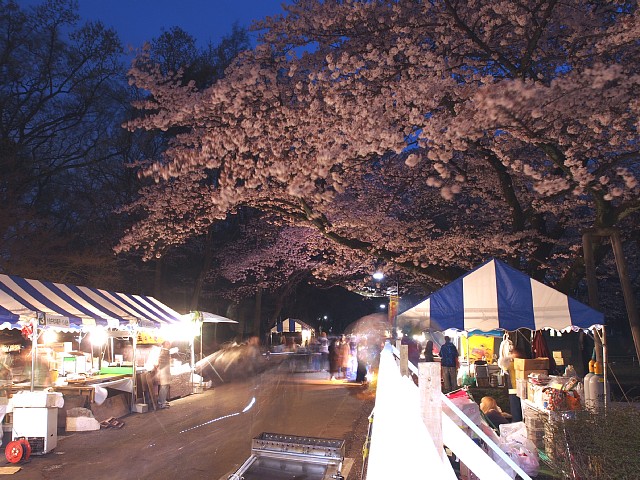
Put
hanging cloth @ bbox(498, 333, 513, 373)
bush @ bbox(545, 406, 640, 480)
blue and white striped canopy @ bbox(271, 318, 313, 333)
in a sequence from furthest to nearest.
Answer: blue and white striped canopy @ bbox(271, 318, 313, 333) < hanging cloth @ bbox(498, 333, 513, 373) < bush @ bbox(545, 406, 640, 480)

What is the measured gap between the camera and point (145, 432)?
11.5m

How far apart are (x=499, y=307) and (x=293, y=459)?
13.8ft

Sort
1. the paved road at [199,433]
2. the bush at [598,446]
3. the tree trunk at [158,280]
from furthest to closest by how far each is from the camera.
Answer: the tree trunk at [158,280], the paved road at [199,433], the bush at [598,446]

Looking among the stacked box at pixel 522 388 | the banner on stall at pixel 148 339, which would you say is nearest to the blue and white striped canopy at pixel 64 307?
Answer: the banner on stall at pixel 148 339

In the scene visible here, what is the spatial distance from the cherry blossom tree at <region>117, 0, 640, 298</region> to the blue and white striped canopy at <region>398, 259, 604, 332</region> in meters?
2.34

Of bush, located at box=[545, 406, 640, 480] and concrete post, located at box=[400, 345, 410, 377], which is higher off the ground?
concrete post, located at box=[400, 345, 410, 377]

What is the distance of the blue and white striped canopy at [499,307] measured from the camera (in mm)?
8398

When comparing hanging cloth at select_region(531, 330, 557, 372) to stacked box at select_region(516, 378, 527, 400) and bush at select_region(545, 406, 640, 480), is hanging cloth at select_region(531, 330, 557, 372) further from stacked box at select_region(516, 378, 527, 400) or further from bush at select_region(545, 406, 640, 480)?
bush at select_region(545, 406, 640, 480)

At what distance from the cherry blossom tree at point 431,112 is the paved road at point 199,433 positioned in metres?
4.72

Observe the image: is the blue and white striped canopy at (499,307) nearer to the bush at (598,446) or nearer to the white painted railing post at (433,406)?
the bush at (598,446)

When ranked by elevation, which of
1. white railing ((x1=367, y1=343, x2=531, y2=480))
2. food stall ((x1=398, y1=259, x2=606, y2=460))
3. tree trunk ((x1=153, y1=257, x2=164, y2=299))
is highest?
tree trunk ((x1=153, y1=257, x2=164, y2=299))

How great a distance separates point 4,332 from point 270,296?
22779mm

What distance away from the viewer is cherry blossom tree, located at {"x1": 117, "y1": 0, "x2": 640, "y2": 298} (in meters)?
9.62

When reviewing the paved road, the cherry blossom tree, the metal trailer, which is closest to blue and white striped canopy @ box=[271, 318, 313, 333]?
the paved road
